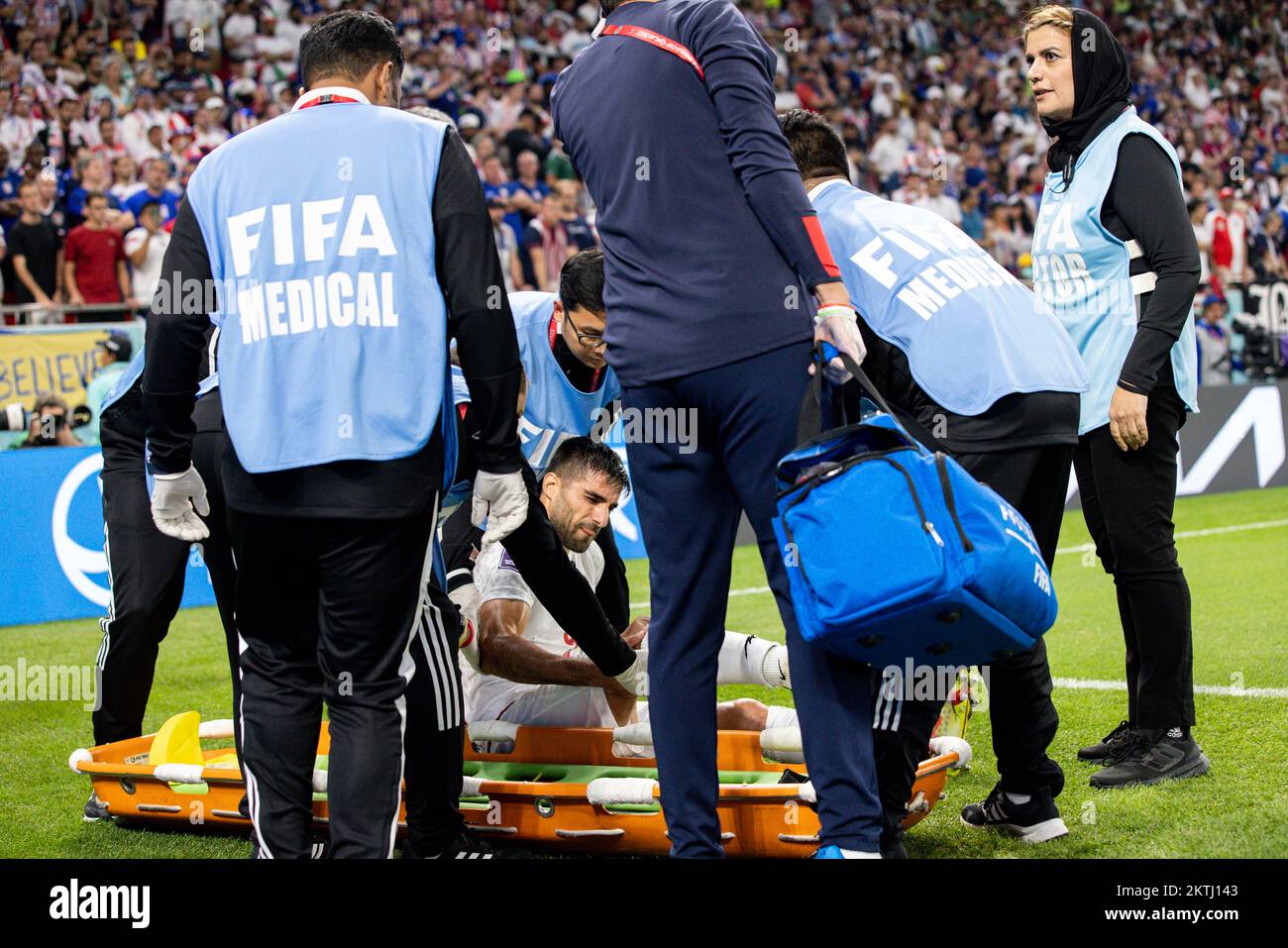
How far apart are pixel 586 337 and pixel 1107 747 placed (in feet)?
7.47

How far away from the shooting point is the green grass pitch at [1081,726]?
407 centimetres

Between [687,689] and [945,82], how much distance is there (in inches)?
832

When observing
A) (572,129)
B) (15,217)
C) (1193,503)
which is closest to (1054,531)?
(572,129)

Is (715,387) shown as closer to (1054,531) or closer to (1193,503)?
(1054,531)

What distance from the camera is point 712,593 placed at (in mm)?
3389

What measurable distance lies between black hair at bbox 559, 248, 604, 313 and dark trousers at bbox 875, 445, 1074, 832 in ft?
4.45

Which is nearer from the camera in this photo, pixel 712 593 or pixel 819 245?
pixel 819 245

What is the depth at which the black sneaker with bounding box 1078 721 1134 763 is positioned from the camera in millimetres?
4906

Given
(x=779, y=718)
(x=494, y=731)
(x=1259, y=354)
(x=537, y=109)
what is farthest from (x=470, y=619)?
(x=1259, y=354)

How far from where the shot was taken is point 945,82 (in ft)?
74.9

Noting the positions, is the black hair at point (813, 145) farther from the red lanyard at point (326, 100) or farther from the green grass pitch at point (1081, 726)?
the green grass pitch at point (1081, 726)

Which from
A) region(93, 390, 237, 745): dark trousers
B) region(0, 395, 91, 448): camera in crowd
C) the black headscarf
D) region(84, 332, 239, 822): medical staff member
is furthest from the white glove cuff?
region(0, 395, 91, 448): camera in crowd

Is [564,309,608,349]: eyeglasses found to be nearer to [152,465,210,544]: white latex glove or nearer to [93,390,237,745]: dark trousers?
[152,465,210,544]: white latex glove

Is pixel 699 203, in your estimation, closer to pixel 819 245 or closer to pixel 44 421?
pixel 819 245
